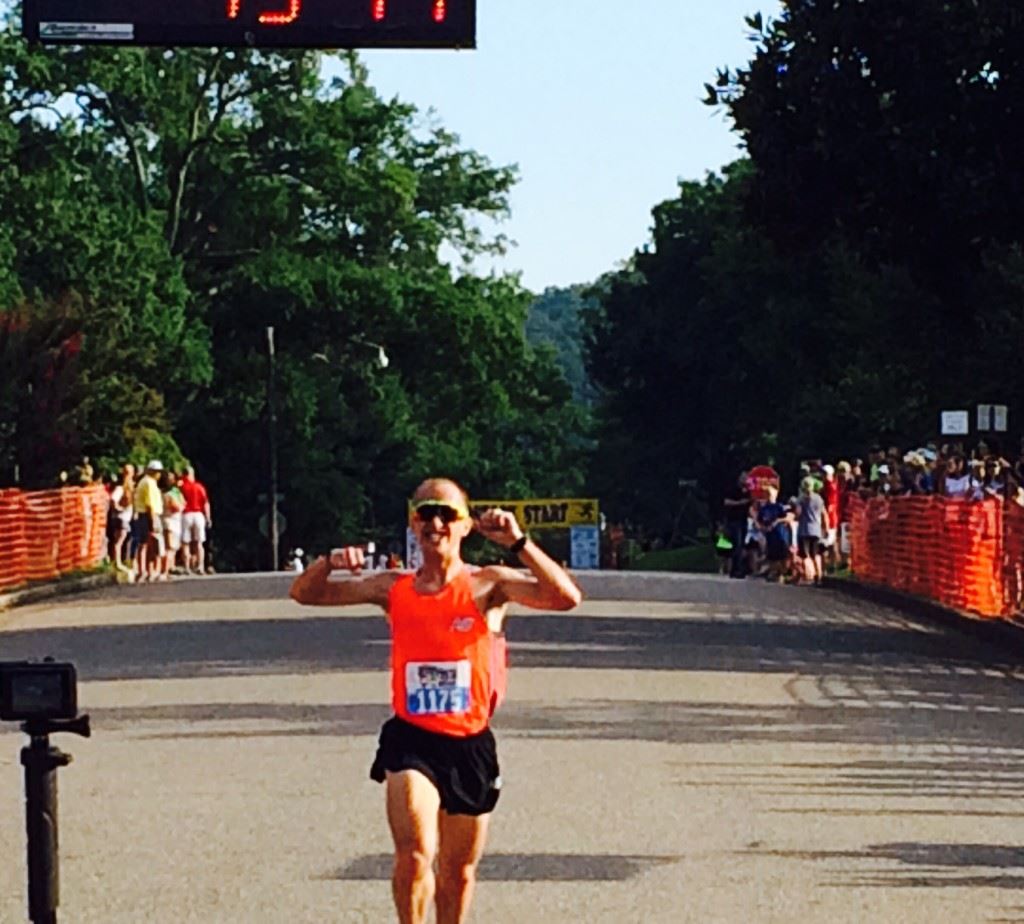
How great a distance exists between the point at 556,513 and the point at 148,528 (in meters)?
53.6

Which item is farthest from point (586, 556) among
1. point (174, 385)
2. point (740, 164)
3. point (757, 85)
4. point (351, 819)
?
point (351, 819)

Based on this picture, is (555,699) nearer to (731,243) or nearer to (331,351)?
(331,351)

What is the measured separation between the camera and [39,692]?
8.15 metres

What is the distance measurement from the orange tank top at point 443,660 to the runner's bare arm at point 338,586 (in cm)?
19

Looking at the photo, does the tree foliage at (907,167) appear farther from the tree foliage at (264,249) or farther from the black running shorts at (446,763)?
the tree foliage at (264,249)

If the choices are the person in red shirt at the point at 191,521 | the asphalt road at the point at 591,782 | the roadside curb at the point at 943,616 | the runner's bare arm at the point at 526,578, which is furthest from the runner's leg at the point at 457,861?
the person in red shirt at the point at 191,521

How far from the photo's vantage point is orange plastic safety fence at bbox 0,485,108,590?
3838 cm

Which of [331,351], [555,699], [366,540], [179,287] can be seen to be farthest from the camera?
[366,540]

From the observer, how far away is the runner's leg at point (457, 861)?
382 inches

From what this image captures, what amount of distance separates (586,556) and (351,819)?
272 ft

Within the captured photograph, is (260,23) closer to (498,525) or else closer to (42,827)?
(498,525)

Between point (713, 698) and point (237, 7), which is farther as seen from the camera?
point (713, 698)

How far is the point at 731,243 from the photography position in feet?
301

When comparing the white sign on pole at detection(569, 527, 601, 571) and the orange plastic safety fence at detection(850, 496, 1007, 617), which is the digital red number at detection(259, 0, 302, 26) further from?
the white sign on pole at detection(569, 527, 601, 571)
